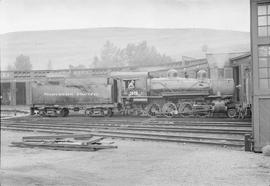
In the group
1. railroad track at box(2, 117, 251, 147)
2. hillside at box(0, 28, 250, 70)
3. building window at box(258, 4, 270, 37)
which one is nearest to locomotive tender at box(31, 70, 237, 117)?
railroad track at box(2, 117, 251, 147)

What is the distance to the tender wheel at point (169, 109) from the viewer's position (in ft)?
61.8

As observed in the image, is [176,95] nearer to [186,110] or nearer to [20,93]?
[186,110]

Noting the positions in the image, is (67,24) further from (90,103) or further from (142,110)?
(90,103)

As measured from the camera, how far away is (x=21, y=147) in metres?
11.3

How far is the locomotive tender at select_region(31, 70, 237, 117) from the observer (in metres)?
19.0

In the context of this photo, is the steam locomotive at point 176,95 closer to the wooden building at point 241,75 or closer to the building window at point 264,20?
the wooden building at point 241,75

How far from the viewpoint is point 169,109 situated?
1920 cm

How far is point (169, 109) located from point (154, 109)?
2.94 ft

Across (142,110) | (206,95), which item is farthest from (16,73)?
(206,95)

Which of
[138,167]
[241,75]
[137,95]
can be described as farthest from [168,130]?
[241,75]

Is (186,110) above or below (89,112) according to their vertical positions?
above

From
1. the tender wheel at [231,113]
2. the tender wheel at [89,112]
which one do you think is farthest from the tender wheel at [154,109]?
the tender wheel at [89,112]

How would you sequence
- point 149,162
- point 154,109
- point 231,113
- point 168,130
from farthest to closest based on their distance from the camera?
1. point 154,109
2. point 231,113
3. point 168,130
4. point 149,162

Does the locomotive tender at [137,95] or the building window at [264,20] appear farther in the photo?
the locomotive tender at [137,95]
